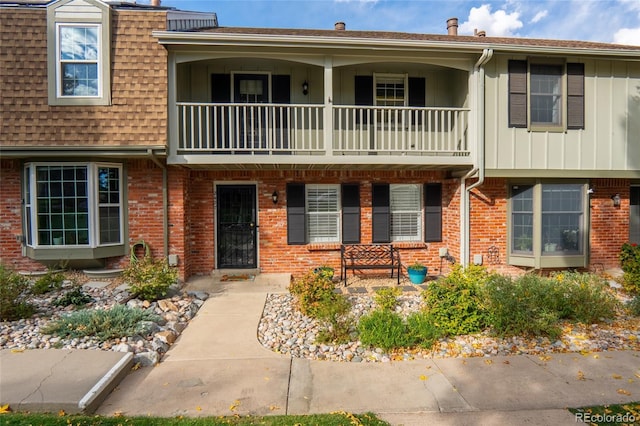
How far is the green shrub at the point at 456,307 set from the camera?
14.9ft

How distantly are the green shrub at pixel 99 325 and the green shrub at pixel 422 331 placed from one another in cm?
365

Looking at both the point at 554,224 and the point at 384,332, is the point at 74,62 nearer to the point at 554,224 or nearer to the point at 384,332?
the point at 384,332

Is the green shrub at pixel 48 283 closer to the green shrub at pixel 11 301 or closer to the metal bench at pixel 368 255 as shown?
the green shrub at pixel 11 301

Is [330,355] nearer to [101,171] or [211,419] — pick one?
[211,419]

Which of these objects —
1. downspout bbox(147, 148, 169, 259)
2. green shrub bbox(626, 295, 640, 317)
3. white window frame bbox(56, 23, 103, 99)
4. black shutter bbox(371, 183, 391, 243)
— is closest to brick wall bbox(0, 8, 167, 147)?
white window frame bbox(56, 23, 103, 99)

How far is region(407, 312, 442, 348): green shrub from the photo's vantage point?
425 cm

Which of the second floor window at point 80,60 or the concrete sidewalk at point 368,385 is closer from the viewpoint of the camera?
the concrete sidewalk at point 368,385

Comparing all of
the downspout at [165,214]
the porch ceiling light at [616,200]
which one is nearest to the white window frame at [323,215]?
the downspout at [165,214]

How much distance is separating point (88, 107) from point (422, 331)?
287 inches

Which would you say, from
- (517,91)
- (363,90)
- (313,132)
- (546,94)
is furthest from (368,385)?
(546,94)

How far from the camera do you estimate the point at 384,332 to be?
427cm

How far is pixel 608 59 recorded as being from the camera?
23.5 ft

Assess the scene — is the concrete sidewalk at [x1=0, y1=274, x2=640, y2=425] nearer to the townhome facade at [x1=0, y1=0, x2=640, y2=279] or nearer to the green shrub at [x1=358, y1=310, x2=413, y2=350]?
the green shrub at [x1=358, y1=310, x2=413, y2=350]

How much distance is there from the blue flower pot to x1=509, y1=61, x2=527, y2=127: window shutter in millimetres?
3734
